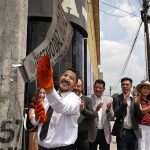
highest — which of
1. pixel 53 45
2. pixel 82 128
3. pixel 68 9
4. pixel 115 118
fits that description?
pixel 68 9

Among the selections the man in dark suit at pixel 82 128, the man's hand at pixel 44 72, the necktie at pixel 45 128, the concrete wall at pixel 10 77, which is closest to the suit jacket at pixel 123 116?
the man in dark suit at pixel 82 128

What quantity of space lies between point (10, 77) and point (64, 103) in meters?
0.49

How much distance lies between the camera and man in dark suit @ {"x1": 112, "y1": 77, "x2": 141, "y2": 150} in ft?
17.9

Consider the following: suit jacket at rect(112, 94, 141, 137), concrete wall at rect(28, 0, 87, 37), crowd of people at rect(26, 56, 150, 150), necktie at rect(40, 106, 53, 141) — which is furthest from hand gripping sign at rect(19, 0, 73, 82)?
concrete wall at rect(28, 0, 87, 37)

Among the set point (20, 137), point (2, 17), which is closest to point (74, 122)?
point (20, 137)

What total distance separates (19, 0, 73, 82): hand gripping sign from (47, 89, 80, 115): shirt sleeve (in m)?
0.22

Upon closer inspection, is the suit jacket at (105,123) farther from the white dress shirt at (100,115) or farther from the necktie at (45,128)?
the necktie at (45,128)

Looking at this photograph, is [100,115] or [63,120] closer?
[63,120]

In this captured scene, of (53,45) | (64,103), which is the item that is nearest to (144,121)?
(64,103)

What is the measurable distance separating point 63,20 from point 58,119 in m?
0.86

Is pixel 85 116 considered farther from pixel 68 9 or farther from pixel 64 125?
pixel 68 9

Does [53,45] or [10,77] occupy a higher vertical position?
[53,45]

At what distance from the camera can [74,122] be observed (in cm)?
326

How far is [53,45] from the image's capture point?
2.99m
